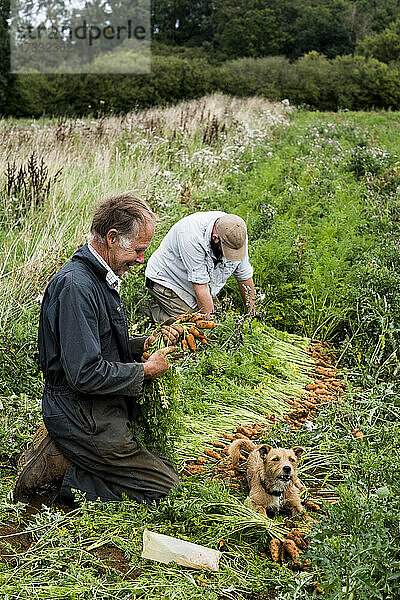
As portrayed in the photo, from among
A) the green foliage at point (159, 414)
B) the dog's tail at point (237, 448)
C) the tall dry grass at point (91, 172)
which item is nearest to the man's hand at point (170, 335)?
the green foliage at point (159, 414)

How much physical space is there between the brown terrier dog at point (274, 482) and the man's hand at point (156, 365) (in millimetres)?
765

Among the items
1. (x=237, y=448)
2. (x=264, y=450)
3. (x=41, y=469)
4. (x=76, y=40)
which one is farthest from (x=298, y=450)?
(x=76, y=40)

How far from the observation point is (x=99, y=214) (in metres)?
3.49

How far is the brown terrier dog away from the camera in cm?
347

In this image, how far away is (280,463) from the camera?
11.4 feet

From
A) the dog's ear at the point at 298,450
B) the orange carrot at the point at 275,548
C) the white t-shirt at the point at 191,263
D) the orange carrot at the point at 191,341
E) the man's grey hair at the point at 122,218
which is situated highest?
the man's grey hair at the point at 122,218

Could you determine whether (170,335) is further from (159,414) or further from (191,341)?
(159,414)

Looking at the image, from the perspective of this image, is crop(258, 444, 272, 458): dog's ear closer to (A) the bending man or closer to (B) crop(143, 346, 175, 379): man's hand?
(B) crop(143, 346, 175, 379): man's hand

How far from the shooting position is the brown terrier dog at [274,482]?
3473 millimetres

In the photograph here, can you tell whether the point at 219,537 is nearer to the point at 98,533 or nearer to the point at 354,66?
the point at 98,533

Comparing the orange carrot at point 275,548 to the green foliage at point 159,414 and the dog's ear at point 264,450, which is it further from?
the green foliage at point 159,414

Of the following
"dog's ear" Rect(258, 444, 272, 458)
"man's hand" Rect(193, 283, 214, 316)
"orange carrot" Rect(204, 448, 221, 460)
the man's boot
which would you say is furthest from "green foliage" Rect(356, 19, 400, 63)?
the man's boot

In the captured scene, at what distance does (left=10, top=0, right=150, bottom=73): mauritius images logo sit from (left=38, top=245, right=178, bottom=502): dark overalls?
24448mm

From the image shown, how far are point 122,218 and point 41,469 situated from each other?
59.0 inches
